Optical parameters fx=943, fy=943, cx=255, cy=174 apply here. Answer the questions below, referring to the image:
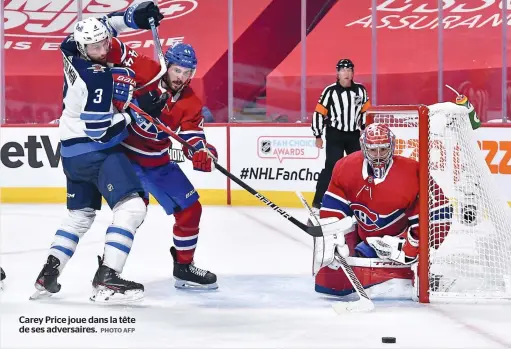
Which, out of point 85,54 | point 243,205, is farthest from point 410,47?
point 85,54

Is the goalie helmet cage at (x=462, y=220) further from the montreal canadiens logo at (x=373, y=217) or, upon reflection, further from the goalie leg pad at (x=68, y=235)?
the goalie leg pad at (x=68, y=235)

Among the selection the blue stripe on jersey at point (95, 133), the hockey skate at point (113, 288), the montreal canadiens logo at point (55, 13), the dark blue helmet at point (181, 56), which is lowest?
the hockey skate at point (113, 288)

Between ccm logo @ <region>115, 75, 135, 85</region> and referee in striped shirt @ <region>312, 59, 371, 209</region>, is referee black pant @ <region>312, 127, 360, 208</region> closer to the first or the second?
referee in striped shirt @ <region>312, 59, 371, 209</region>

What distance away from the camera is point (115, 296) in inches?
134

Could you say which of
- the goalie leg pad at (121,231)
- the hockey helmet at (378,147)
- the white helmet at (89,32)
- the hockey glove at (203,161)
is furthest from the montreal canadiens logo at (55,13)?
the hockey helmet at (378,147)

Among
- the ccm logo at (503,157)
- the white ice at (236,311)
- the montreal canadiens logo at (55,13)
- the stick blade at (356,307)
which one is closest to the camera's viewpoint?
the white ice at (236,311)

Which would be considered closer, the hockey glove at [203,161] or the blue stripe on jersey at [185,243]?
the hockey glove at [203,161]

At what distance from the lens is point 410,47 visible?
8.34m

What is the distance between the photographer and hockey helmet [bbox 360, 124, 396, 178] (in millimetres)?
3428

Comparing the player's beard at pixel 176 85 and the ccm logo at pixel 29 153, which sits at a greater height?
the player's beard at pixel 176 85

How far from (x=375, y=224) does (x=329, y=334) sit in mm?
765

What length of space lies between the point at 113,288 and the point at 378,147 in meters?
1.09

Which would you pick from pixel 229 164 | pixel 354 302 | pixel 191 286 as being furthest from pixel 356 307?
pixel 229 164

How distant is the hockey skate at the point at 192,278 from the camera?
151 inches
